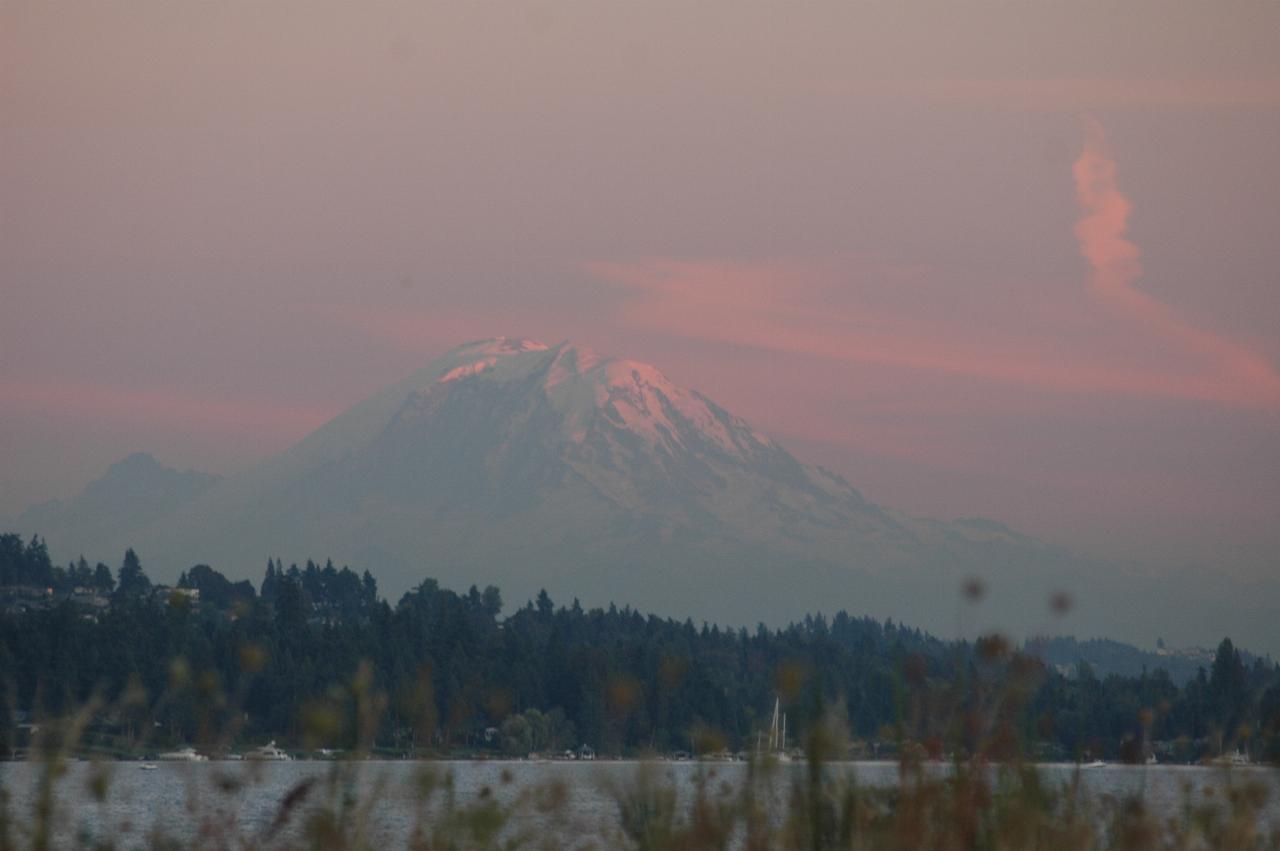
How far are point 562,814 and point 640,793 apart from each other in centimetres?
57

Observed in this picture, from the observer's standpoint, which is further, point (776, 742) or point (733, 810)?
point (776, 742)

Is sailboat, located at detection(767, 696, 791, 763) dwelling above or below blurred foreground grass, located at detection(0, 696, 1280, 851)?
above

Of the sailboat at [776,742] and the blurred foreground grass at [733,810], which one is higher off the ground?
the sailboat at [776,742]

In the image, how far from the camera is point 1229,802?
1385 centimetres

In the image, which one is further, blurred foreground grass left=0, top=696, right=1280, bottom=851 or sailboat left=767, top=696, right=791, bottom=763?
sailboat left=767, top=696, right=791, bottom=763

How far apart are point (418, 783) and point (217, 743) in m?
1.47

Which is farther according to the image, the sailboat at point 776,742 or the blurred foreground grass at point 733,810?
the sailboat at point 776,742

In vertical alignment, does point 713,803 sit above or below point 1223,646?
below

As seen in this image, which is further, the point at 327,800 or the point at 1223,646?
the point at 1223,646

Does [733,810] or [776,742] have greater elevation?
[776,742]

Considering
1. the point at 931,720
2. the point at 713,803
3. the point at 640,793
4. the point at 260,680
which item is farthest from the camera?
the point at 260,680

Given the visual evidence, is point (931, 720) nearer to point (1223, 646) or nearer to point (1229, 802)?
point (1229, 802)

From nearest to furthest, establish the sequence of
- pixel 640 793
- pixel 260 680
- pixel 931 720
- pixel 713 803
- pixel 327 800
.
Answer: pixel 327 800
pixel 931 720
pixel 640 793
pixel 713 803
pixel 260 680

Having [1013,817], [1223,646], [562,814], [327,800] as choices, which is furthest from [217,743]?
[1223,646]
